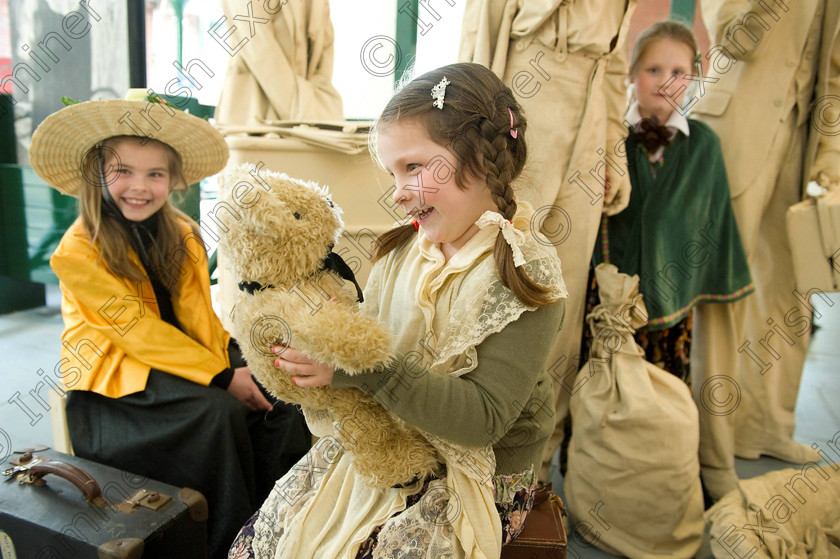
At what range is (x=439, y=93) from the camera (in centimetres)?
95

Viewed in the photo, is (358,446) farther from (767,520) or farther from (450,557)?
(767,520)

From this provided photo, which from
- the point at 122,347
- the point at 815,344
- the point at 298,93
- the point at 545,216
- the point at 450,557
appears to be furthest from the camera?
the point at 815,344

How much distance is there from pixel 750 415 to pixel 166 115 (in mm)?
2412

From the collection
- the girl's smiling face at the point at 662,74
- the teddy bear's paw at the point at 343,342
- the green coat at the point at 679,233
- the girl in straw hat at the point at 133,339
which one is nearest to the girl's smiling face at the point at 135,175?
the girl in straw hat at the point at 133,339

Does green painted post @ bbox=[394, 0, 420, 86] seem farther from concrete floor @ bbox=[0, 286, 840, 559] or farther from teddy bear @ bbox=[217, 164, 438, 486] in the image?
teddy bear @ bbox=[217, 164, 438, 486]

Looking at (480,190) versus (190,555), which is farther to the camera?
(190,555)

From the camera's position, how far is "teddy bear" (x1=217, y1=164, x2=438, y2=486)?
910 mm

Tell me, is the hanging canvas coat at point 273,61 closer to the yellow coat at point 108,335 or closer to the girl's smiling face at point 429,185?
the yellow coat at point 108,335

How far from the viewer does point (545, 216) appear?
1.96m

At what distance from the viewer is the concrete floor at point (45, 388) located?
92.0 inches

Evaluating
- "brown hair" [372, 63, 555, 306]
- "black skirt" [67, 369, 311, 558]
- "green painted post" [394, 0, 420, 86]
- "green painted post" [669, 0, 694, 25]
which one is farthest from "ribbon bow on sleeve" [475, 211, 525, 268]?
"green painted post" [394, 0, 420, 86]

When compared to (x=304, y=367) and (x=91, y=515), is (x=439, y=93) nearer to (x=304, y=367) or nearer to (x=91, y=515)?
(x=304, y=367)

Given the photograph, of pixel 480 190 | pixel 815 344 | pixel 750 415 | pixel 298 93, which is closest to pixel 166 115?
pixel 298 93

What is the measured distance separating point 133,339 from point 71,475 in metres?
0.41
